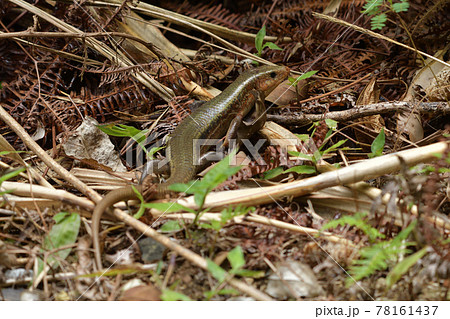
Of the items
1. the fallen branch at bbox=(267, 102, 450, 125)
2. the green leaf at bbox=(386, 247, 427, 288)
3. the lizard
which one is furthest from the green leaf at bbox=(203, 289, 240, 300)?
the fallen branch at bbox=(267, 102, 450, 125)

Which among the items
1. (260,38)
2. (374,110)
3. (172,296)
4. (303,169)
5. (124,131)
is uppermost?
(260,38)

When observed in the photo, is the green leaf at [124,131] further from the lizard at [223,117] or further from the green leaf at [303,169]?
the green leaf at [303,169]

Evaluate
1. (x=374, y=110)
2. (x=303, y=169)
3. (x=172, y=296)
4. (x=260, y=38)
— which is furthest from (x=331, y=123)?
(x=172, y=296)

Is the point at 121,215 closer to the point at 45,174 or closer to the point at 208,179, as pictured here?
the point at 208,179

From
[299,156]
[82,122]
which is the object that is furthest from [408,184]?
[82,122]

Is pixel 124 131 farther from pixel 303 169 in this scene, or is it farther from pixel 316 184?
pixel 316 184

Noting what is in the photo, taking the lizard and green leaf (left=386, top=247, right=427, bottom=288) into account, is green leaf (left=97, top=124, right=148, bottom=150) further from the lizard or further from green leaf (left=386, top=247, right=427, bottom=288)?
green leaf (left=386, top=247, right=427, bottom=288)

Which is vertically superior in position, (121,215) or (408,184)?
(408,184)

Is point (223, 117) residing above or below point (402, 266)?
above
